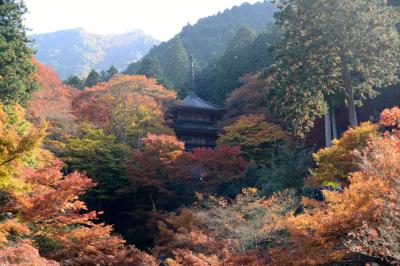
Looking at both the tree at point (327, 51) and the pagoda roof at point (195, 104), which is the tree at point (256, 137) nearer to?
the tree at point (327, 51)

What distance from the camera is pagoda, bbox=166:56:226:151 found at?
1194 inches

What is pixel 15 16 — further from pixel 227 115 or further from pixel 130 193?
pixel 227 115

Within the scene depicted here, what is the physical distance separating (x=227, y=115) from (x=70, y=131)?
1217 centimetres

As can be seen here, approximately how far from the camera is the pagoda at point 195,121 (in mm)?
30328

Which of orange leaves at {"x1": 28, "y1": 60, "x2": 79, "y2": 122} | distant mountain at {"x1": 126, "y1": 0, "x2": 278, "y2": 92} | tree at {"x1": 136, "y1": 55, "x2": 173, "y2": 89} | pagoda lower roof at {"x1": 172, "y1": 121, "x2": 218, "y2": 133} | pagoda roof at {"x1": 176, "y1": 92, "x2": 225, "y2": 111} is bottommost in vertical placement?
pagoda lower roof at {"x1": 172, "y1": 121, "x2": 218, "y2": 133}

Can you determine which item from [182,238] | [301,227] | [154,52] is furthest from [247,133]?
[154,52]

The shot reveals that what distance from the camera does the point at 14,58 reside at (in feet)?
63.6

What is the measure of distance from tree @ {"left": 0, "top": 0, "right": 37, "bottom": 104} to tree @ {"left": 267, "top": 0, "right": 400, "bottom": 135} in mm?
→ 10920

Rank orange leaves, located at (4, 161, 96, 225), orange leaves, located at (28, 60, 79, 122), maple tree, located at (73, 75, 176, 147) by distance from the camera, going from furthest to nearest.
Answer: maple tree, located at (73, 75, 176, 147) < orange leaves, located at (28, 60, 79, 122) < orange leaves, located at (4, 161, 96, 225)

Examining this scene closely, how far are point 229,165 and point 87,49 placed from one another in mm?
113001

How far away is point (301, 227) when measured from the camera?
368 inches

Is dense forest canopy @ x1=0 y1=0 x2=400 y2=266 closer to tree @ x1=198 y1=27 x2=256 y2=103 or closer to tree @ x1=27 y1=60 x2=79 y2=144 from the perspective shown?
tree @ x1=27 y1=60 x2=79 y2=144

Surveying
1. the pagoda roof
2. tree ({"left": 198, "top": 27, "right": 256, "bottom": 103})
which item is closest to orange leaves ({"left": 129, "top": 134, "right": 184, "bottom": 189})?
the pagoda roof

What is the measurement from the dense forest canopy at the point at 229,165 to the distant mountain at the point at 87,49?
3052 inches
